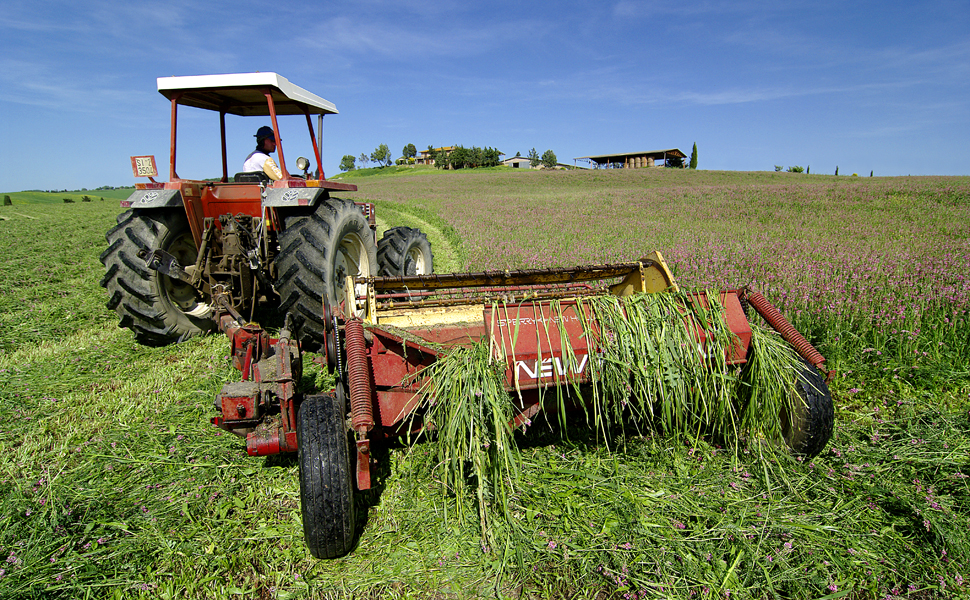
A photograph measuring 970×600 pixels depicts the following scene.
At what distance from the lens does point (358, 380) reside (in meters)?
2.35

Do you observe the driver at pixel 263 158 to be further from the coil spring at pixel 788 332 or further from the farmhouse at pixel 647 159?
the farmhouse at pixel 647 159

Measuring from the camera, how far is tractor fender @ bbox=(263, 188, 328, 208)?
4.36 metres

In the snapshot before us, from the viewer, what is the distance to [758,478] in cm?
277

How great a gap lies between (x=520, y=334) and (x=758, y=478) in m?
1.53

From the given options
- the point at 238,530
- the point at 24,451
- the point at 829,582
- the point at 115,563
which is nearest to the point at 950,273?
the point at 829,582

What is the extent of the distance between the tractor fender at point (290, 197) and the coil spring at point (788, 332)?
352cm

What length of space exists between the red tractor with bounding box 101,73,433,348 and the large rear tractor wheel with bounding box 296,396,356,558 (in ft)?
7.01

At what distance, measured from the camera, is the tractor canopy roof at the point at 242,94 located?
446 cm

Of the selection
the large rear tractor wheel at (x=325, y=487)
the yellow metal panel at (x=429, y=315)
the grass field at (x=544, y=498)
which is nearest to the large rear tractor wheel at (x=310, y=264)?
the grass field at (x=544, y=498)

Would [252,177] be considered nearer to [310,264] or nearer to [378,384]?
[310,264]

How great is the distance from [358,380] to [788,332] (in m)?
2.38

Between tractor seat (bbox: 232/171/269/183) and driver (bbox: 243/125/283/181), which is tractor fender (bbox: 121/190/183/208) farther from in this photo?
driver (bbox: 243/125/283/181)

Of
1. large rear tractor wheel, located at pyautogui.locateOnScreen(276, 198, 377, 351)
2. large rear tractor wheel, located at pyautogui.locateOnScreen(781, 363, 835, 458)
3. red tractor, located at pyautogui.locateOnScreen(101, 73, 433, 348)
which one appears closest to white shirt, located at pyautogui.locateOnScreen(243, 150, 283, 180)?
red tractor, located at pyautogui.locateOnScreen(101, 73, 433, 348)

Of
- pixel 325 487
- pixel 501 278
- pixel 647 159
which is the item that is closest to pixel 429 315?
pixel 501 278
